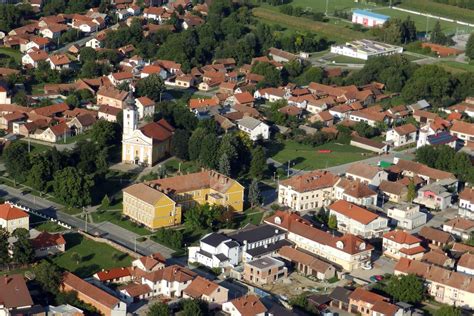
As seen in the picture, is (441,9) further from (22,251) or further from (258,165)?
(22,251)

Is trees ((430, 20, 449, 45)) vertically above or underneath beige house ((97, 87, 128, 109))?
above

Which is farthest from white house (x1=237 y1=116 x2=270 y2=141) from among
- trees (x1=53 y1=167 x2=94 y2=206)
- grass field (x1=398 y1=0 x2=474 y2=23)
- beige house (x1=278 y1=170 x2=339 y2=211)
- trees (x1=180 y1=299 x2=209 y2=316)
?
grass field (x1=398 y1=0 x2=474 y2=23)

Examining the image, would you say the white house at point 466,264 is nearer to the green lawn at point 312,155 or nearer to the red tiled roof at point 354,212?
the red tiled roof at point 354,212

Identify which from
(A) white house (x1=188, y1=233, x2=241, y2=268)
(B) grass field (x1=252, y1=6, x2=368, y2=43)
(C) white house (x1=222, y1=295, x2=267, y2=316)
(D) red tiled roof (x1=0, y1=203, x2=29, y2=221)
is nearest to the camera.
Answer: (C) white house (x1=222, y1=295, x2=267, y2=316)

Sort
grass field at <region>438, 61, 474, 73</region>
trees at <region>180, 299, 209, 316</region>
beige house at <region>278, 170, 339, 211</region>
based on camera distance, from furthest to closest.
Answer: grass field at <region>438, 61, 474, 73</region>, beige house at <region>278, 170, 339, 211</region>, trees at <region>180, 299, 209, 316</region>

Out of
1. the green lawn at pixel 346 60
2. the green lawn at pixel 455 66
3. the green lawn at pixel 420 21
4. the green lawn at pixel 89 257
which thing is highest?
the green lawn at pixel 455 66

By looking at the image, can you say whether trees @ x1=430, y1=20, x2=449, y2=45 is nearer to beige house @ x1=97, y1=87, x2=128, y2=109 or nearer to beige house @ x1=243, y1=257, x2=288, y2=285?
beige house @ x1=97, y1=87, x2=128, y2=109

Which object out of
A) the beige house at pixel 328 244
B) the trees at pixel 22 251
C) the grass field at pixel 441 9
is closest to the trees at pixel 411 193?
the beige house at pixel 328 244
